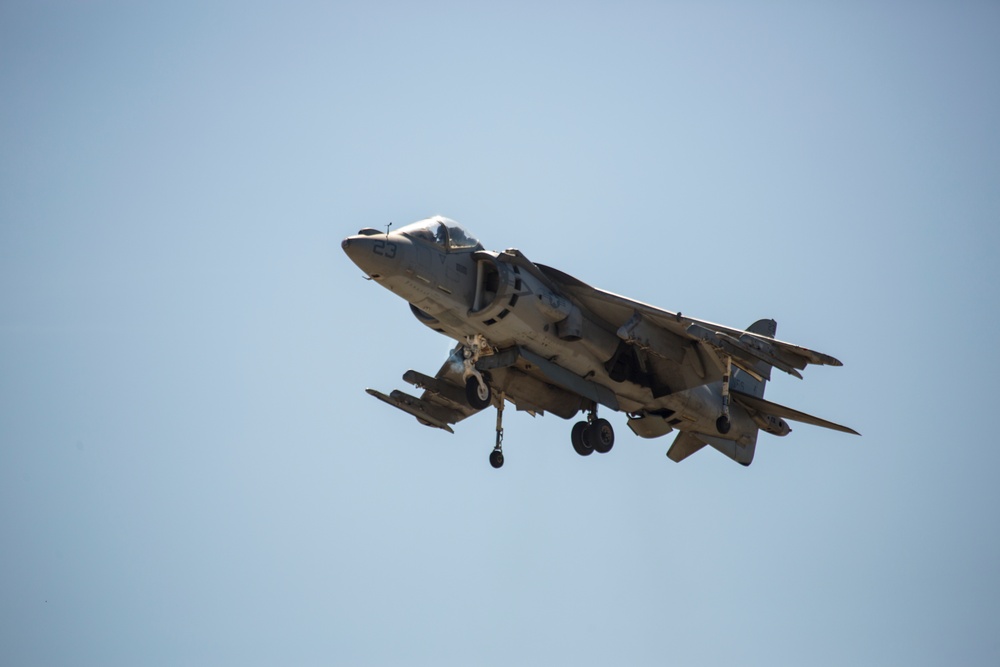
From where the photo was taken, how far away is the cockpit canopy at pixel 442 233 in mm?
22094

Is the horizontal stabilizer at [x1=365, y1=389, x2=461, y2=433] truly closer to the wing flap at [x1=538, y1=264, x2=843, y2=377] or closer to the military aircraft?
the military aircraft

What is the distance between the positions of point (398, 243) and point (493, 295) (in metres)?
1.91

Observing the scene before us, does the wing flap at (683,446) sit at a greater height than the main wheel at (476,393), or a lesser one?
greater

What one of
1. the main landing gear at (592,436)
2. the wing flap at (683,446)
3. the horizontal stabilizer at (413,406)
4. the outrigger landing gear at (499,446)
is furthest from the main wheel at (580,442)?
the wing flap at (683,446)

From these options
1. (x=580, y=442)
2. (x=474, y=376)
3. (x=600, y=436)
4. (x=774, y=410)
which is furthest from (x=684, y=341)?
(x=474, y=376)

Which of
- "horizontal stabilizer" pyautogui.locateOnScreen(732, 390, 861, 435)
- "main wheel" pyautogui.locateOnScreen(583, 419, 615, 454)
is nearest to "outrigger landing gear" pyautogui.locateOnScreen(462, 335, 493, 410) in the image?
"main wheel" pyautogui.locateOnScreen(583, 419, 615, 454)

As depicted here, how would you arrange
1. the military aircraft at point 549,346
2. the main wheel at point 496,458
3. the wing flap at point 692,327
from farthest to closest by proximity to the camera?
the main wheel at point 496,458 < the wing flap at point 692,327 < the military aircraft at point 549,346

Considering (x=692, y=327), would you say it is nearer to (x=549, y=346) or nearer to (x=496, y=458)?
(x=549, y=346)

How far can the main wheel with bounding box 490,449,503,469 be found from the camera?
23734mm

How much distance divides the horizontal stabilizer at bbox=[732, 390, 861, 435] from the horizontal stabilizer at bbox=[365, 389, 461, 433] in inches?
234

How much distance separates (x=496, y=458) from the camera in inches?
938

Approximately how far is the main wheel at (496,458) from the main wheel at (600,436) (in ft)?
5.30

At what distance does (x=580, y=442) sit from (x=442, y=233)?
15.9ft

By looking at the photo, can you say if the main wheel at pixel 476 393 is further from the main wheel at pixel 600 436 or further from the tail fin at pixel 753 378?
the tail fin at pixel 753 378
